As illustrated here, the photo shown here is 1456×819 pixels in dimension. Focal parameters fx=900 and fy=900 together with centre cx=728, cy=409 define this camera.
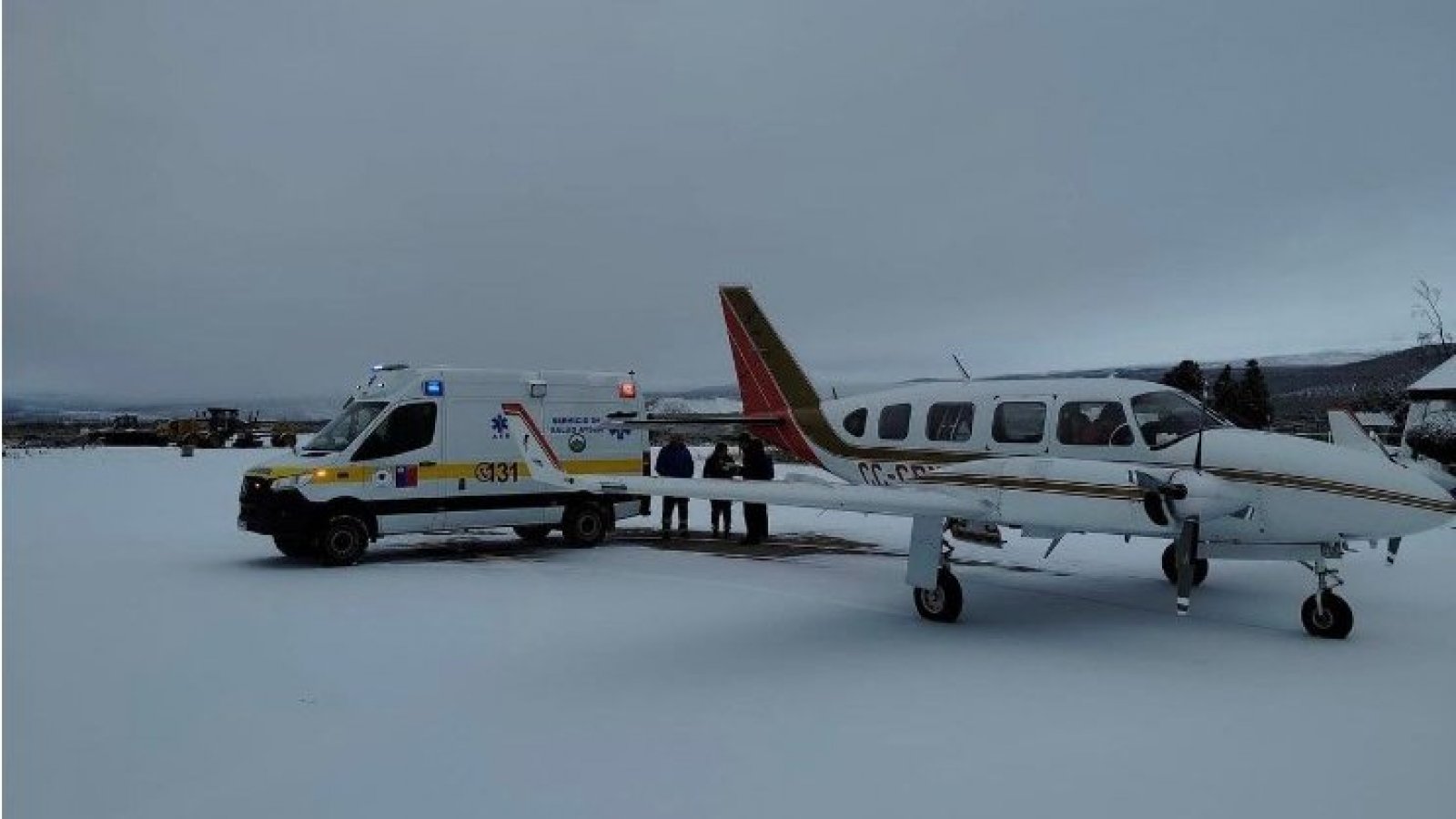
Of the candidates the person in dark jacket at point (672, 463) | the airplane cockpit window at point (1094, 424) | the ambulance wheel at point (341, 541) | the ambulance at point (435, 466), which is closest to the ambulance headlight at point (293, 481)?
the ambulance at point (435, 466)

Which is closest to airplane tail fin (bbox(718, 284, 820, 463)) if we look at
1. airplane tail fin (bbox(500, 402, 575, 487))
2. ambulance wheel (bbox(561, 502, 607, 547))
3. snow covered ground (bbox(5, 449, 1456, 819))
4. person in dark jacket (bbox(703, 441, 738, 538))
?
person in dark jacket (bbox(703, 441, 738, 538))

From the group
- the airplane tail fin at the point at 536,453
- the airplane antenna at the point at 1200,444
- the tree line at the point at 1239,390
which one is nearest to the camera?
the airplane antenna at the point at 1200,444

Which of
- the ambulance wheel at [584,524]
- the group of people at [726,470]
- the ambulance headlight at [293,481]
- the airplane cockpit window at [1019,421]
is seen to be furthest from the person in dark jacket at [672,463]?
the airplane cockpit window at [1019,421]

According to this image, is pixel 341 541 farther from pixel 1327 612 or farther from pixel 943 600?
pixel 1327 612

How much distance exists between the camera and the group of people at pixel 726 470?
16.0m

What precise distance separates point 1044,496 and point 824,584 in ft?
12.5

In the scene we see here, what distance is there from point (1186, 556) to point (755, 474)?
900 centimetres

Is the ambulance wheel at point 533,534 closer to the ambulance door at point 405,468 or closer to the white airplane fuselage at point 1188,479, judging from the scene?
the ambulance door at point 405,468

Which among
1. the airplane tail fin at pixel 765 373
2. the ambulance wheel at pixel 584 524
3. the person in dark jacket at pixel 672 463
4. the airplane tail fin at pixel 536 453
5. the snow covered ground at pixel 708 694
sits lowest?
the snow covered ground at pixel 708 694

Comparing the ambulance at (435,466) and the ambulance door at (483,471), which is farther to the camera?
the ambulance door at (483,471)

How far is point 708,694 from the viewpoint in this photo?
6863 mm

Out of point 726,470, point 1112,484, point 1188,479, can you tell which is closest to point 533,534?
point 726,470

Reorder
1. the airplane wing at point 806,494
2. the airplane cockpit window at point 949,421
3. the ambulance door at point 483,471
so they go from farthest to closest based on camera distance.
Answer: the ambulance door at point 483,471, the airplane cockpit window at point 949,421, the airplane wing at point 806,494

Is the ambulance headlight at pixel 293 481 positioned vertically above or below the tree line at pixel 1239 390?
below
